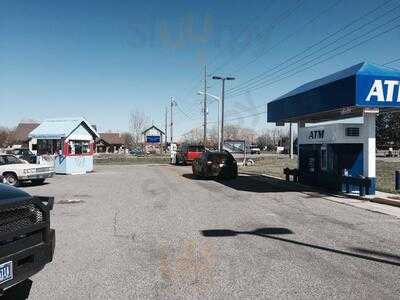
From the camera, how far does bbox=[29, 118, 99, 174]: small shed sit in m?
32.4

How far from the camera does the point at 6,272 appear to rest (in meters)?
4.58

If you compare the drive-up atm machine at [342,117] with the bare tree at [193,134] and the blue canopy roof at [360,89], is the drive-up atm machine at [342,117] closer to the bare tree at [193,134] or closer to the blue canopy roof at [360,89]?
the blue canopy roof at [360,89]

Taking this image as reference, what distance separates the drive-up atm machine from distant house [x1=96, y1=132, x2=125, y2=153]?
111973 millimetres

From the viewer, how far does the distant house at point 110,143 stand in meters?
131

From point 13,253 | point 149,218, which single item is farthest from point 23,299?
point 149,218

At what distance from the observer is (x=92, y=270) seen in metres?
6.82

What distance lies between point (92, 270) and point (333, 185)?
13.7 m

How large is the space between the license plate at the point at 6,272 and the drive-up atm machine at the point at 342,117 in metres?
12.8

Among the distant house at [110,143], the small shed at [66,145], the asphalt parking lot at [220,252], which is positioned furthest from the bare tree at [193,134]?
the asphalt parking lot at [220,252]

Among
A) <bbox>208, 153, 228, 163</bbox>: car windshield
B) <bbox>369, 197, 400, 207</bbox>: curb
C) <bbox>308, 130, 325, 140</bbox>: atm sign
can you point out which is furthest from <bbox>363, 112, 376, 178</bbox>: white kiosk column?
<bbox>208, 153, 228, 163</bbox>: car windshield

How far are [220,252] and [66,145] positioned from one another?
26.4 metres

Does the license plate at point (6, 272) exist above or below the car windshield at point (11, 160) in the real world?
below

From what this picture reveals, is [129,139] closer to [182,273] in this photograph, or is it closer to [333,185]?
[333,185]

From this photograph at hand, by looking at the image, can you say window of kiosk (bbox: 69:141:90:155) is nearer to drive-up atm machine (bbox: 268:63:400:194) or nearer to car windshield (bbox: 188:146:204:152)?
car windshield (bbox: 188:146:204:152)
